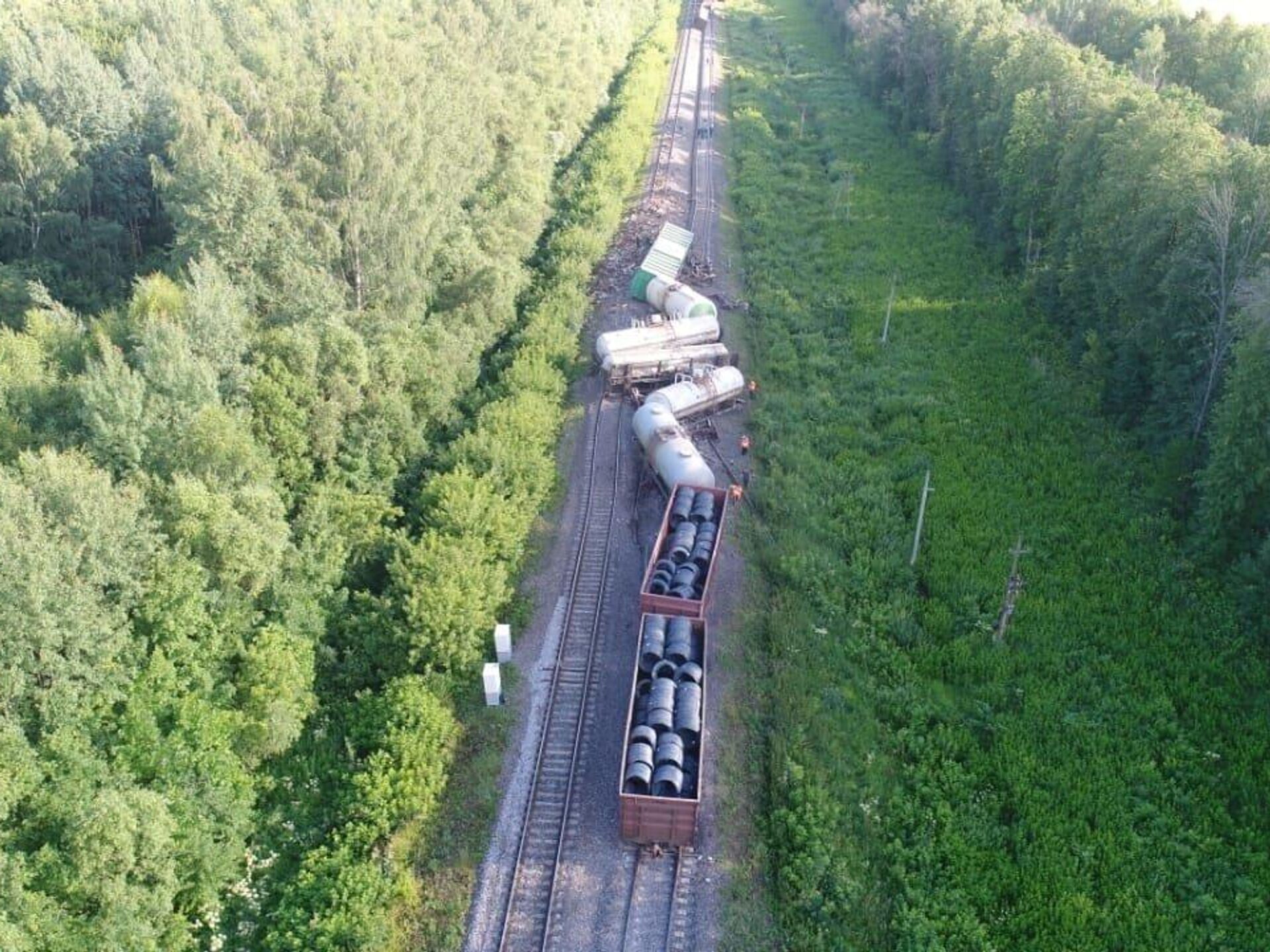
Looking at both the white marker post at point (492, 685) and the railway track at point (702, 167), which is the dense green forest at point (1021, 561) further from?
the white marker post at point (492, 685)

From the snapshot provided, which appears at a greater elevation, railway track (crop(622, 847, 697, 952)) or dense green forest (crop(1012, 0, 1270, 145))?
dense green forest (crop(1012, 0, 1270, 145))

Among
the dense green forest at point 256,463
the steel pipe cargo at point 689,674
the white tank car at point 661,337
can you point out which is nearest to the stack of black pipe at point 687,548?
the steel pipe cargo at point 689,674

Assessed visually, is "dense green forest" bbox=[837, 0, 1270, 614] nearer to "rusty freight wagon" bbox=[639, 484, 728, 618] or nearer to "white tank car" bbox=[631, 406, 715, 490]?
"rusty freight wagon" bbox=[639, 484, 728, 618]

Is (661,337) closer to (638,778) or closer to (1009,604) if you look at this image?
(1009,604)

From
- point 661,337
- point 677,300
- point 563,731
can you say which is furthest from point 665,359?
point 563,731

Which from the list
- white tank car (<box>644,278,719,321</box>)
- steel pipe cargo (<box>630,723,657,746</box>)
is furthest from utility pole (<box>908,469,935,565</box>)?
white tank car (<box>644,278,719,321</box>)

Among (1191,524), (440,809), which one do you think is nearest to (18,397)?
(440,809)

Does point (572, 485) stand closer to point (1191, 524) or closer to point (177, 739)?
point (177, 739)
